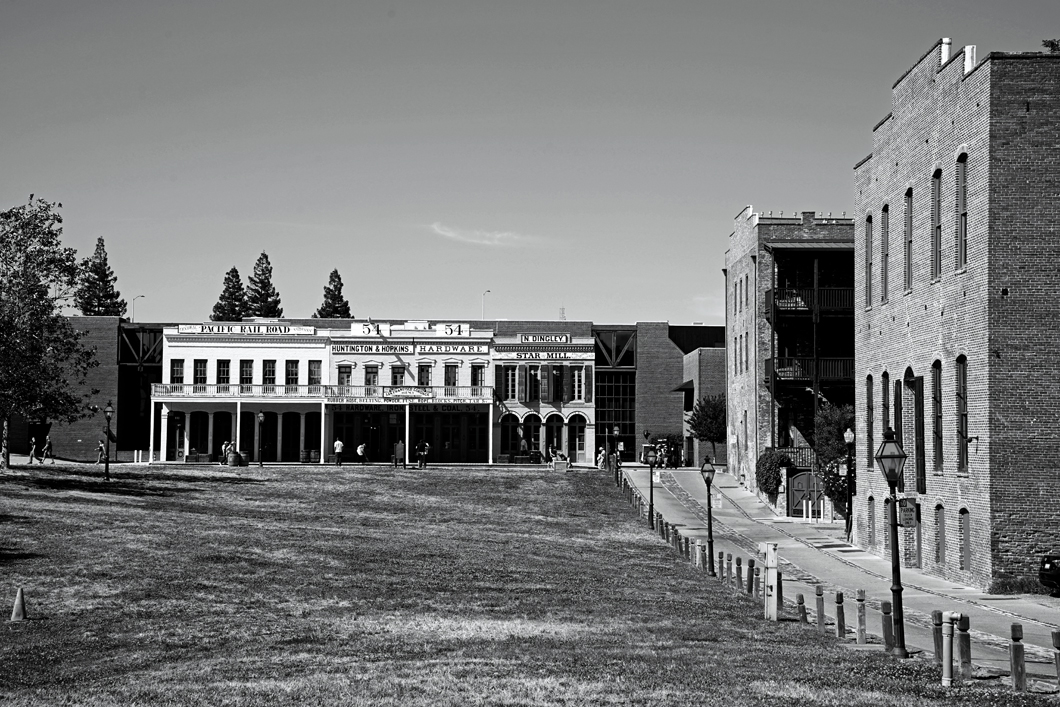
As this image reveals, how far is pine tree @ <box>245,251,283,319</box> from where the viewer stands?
418 ft

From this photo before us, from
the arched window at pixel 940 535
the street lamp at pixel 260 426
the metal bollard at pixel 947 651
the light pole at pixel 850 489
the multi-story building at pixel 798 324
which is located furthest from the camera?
the street lamp at pixel 260 426

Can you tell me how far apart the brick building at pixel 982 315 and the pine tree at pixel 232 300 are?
99780 mm

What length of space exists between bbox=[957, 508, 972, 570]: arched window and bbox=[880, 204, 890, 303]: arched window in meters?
8.97

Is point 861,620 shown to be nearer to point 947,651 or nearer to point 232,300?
point 947,651

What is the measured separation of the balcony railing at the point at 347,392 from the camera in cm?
6994

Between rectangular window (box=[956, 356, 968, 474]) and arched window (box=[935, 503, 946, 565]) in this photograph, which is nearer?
rectangular window (box=[956, 356, 968, 474])

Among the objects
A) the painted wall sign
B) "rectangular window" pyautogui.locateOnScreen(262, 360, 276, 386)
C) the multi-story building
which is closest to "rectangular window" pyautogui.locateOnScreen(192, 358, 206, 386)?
"rectangular window" pyautogui.locateOnScreen(262, 360, 276, 386)

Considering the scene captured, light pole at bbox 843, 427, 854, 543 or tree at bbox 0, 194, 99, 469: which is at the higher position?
tree at bbox 0, 194, 99, 469

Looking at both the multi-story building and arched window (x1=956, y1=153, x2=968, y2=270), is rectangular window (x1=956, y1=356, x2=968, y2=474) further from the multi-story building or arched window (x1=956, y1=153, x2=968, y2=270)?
the multi-story building

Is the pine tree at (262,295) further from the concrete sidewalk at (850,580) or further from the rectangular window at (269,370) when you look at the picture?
the concrete sidewalk at (850,580)

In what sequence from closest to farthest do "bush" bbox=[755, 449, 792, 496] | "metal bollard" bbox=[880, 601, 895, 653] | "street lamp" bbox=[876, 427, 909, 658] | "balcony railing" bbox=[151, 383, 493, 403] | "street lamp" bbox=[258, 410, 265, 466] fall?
"street lamp" bbox=[876, 427, 909, 658]
"metal bollard" bbox=[880, 601, 895, 653]
"bush" bbox=[755, 449, 792, 496]
"balcony railing" bbox=[151, 383, 493, 403]
"street lamp" bbox=[258, 410, 265, 466]

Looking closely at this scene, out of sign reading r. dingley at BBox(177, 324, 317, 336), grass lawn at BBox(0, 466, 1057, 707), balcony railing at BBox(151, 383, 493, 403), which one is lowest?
grass lawn at BBox(0, 466, 1057, 707)

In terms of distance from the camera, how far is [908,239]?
35000 mm

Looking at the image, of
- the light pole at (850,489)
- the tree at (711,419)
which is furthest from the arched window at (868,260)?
the tree at (711,419)
